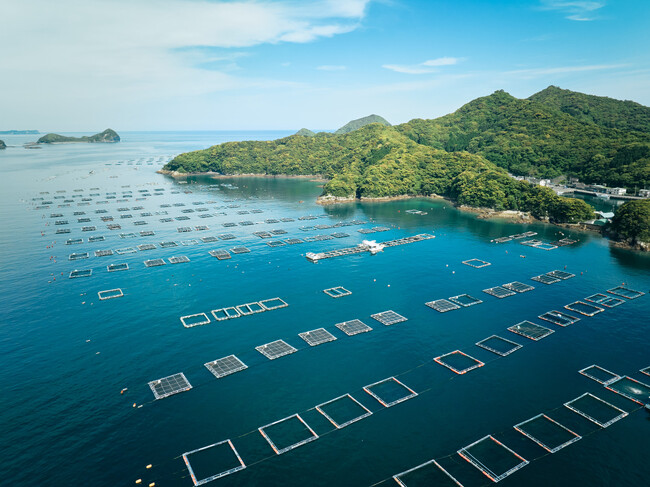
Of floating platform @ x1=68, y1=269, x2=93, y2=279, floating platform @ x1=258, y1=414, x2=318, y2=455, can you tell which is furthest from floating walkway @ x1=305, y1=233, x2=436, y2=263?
floating platform @ x1=258, y1=414, x2=318, y2=455

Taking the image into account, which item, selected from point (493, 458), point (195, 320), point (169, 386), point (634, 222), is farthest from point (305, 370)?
point (634, 222)

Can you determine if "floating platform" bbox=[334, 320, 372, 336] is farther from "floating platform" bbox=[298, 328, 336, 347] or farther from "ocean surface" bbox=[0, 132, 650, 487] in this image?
"floating platform" bbox=[298, 328, 336, 347]

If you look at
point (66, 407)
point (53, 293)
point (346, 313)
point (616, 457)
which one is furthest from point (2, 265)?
point (616, 457)

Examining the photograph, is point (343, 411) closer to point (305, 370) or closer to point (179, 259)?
point (305, 370)

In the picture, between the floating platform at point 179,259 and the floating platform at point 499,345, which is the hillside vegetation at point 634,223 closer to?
the floating platform at point 499,345

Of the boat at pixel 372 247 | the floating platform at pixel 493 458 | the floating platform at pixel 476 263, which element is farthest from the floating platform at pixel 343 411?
the floating platform at pixel 476 263
